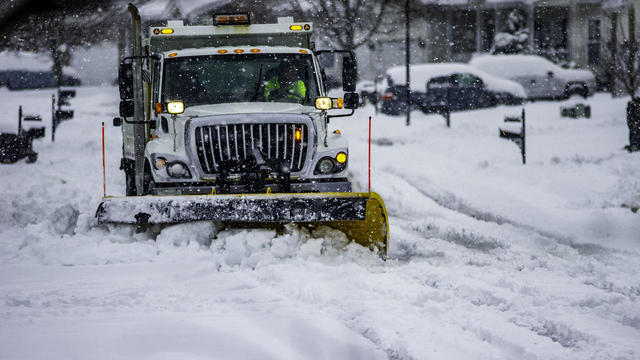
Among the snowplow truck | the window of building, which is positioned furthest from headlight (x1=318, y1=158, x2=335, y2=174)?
the window of building

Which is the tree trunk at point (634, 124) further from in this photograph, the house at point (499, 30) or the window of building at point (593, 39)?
the window of building at point (593, 39)

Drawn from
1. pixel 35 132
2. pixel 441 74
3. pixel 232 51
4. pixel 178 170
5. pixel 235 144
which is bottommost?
pixel 178 170

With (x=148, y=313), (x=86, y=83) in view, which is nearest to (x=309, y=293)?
(x=148, y=313)

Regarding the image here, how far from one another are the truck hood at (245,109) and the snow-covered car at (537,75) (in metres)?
21.8

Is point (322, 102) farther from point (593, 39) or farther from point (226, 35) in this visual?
point (593, 39)

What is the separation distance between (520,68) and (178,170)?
78.8ft

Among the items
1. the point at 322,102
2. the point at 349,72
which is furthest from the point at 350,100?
the point at 322,102

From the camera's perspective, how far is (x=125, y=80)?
7.96 metres

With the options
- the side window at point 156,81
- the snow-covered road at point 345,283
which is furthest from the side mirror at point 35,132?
the side window at point 156,81

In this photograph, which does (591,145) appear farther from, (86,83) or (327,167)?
(86,83)

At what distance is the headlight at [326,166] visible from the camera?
7637 mm

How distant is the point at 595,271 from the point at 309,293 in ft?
Result: 9.26

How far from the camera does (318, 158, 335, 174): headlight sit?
7.64 m

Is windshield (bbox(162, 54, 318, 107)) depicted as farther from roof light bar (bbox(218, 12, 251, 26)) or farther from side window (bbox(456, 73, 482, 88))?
side window (bbox(456, 73, 482, 88))
